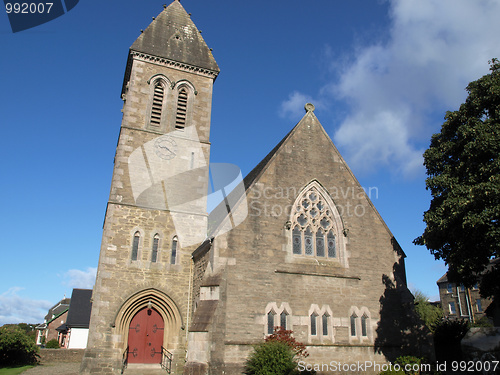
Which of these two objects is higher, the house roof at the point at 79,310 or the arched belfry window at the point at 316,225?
Answer: the arched belfry window at the point at 316,225

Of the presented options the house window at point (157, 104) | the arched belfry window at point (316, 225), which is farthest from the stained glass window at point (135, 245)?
the arched belfry window at point (316, 225)

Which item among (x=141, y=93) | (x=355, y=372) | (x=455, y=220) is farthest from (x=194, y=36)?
(x=355, y=372)

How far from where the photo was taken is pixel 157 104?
21.8 metres

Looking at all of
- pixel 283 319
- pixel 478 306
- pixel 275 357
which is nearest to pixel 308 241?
pixel 283 319

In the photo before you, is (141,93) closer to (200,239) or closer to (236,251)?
(200,239)

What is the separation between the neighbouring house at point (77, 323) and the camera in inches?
1590

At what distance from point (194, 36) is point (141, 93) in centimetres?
608

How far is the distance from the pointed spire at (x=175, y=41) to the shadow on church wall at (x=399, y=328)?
51.5 ft

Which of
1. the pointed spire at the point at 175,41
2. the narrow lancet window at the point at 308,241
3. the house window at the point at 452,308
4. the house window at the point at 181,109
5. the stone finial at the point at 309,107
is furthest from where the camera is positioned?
the house window at the point at 452,308

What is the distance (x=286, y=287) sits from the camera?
15.5 m

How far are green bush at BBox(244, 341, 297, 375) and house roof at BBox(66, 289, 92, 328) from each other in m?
32.9

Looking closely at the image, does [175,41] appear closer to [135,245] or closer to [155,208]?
[155,208]

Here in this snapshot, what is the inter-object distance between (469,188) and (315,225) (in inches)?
243

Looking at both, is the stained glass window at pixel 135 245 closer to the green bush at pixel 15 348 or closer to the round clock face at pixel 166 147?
the round clock face at pixel 166 147
